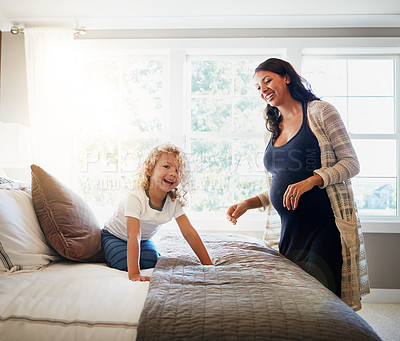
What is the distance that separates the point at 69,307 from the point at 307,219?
104 centimetres

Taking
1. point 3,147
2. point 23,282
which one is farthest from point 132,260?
point 3,147

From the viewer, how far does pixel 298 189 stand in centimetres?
151

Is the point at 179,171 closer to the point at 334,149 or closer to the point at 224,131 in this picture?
the point at 334,149

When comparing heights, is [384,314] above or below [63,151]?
below

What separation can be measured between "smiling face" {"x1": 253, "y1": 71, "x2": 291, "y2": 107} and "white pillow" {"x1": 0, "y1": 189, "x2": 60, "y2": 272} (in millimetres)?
1250

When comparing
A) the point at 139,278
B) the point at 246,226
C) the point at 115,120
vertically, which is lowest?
the point at 246,226

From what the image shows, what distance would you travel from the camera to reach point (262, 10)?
3111 mm

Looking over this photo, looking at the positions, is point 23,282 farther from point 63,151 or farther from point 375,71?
point 375,71

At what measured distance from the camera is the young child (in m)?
1.67

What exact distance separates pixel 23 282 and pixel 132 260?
1.31 ft

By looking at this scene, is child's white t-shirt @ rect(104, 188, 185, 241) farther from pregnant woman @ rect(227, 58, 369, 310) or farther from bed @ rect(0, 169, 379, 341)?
pregnant woman @ rect(227, 58, 369, 310)

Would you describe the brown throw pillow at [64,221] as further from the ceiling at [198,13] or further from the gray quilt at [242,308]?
the ceiling at [198,13]

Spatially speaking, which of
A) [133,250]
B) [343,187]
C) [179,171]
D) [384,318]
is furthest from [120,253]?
[384,318]

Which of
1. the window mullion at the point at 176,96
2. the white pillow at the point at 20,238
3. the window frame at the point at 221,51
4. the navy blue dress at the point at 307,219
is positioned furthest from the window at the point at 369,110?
the white pillow at the point at 20,238
